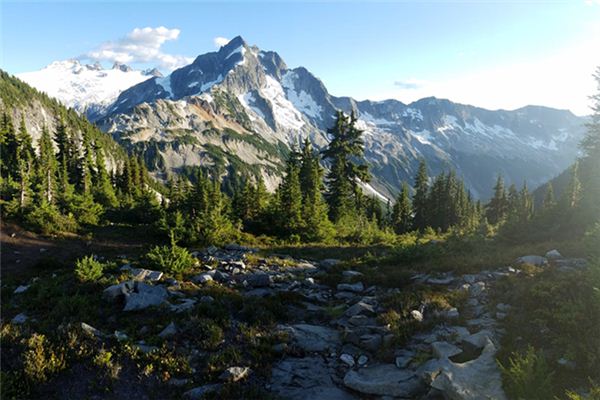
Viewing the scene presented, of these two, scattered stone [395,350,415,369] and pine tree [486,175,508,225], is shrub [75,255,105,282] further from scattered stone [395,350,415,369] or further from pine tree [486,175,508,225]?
pine tree [486,175,508,225]

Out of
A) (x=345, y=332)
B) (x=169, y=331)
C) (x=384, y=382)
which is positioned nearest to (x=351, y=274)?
(x=345, y=332)

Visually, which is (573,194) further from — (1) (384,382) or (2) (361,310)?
(1) (384,382)

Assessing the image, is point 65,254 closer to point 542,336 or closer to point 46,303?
point 46,303

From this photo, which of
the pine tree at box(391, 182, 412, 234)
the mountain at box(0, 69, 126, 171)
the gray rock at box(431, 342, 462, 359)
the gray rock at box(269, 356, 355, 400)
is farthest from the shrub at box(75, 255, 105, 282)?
the mountain at box(0, 69, 126, 171)

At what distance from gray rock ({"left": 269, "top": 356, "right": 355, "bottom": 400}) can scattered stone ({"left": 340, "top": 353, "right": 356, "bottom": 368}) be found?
0.42 m

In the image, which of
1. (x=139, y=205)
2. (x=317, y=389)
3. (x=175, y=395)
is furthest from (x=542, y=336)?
(x=139, y=205)

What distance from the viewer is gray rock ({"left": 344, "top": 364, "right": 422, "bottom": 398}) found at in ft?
20.9

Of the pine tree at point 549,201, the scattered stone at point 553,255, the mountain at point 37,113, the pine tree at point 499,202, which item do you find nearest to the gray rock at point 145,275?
the scattered stone at point 553,255

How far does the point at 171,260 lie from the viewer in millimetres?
14352

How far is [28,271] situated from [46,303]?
32.7 feet

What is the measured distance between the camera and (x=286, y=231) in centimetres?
3148

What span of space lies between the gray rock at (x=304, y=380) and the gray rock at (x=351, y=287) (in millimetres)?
5243

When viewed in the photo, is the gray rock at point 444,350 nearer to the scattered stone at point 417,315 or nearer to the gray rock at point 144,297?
the scattered stone at point 417,315

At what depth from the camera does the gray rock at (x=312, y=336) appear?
838 cm
